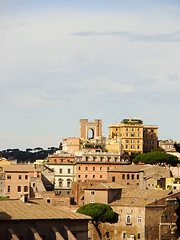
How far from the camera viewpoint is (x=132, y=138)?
154250 mm

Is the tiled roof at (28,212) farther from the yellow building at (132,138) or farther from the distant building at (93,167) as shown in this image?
the yellow building at (132,138)

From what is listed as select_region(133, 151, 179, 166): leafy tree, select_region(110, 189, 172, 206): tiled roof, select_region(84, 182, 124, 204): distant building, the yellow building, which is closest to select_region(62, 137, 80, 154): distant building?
the yellow building

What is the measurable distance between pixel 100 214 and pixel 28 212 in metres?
30.4

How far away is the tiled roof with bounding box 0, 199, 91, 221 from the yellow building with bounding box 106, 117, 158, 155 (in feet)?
240

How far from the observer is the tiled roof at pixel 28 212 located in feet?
234

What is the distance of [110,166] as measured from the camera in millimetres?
134750

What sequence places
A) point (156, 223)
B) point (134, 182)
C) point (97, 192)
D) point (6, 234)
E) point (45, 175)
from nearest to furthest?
point (6, 234) < point (156, 223) < point (97, 192) < point (134, 182) < point (45, 175)

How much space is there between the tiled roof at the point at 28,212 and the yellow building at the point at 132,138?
2884 inches

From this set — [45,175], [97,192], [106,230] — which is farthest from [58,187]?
[106,230]

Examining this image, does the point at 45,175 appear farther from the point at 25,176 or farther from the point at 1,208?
→ the point at 1,208

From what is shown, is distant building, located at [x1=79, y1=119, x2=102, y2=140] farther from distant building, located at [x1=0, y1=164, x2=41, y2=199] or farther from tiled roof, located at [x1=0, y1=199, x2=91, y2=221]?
tiled roof, located at [x1=0, y1=199, x2=91, y2=221]

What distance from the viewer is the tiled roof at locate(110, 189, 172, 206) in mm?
103188

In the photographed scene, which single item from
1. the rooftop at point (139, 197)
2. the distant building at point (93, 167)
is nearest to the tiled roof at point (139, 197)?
the rooftop at point (139, 197)

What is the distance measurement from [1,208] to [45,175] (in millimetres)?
60137
